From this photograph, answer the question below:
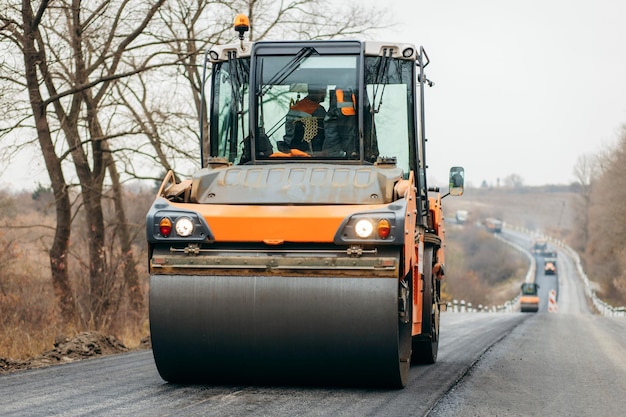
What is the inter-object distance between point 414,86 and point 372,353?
10.2ft

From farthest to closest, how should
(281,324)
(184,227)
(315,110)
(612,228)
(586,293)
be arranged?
(586,293), (612,228), (315,110), (184,227), (281,324)

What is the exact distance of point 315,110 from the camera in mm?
8992

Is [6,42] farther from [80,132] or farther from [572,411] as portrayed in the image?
[572,411]

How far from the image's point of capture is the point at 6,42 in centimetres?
1644

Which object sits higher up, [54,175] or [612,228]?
[54,175]

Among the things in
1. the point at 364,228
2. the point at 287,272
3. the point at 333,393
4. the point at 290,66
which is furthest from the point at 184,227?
the point at 290,66

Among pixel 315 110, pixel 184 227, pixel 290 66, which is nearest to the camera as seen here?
pixel 184 227

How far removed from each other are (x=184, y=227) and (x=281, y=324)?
1.11 metres

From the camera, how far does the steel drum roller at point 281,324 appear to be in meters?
7.25

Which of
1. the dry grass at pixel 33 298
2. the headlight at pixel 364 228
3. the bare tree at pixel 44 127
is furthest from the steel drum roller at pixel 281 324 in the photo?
the bare tree at pixel 44 127

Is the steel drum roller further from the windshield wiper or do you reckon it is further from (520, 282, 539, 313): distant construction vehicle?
(520, 282, 539, 313): distant construction vehicle

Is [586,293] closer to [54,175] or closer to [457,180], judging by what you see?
[54,175]

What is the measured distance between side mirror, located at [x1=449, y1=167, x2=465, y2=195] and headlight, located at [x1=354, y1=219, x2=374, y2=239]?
11.7 ft

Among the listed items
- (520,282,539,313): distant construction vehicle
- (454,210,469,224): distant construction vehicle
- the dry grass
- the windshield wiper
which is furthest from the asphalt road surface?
(454,210,469,224): distant construction vehicle
